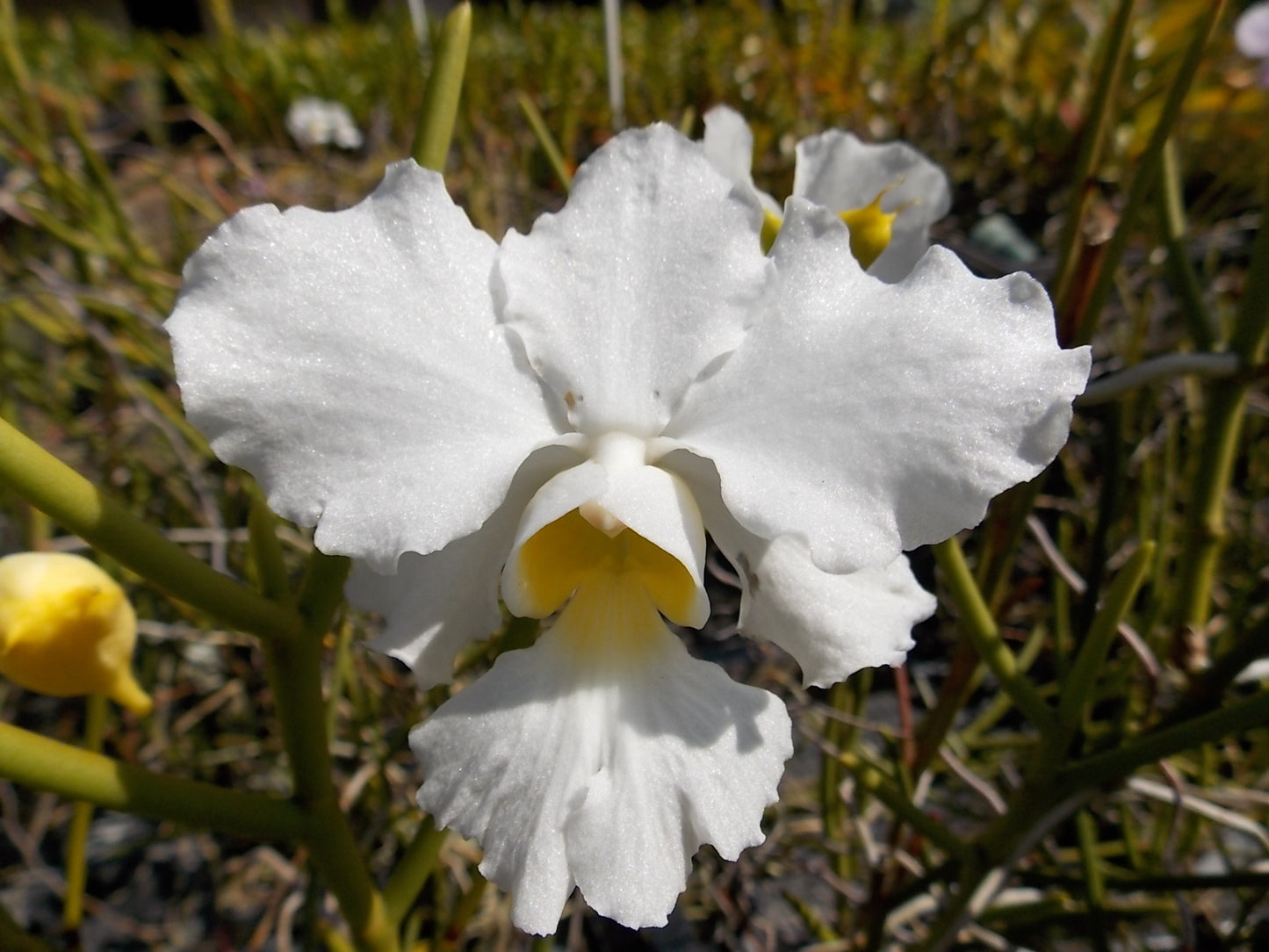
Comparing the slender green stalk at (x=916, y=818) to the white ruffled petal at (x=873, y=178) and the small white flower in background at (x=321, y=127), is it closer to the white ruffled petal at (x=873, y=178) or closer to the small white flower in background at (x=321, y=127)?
the white ruffled petal at (x=873, y=178)

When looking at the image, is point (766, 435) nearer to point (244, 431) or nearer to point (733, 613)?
point (244, 431)

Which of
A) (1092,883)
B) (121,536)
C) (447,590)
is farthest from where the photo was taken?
(1092,883)

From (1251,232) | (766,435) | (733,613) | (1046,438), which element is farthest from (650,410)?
(1251,232)

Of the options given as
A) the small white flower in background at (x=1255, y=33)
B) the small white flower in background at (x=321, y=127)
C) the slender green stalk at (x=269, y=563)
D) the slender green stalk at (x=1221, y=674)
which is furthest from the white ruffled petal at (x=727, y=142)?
the small white flower in background at (x=321, y=127)

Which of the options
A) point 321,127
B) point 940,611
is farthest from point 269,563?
point 321,127

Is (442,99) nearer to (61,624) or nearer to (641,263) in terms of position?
(641,263)

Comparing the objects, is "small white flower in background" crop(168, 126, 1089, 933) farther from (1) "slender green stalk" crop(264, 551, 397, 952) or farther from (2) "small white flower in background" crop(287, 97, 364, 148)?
(2) "small white flower in background" crop(287, 97, 364, 148)
